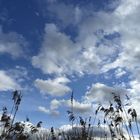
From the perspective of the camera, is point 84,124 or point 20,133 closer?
point 20,133

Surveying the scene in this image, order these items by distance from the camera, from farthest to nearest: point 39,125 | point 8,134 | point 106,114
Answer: point 39,125 → point 106,114 → point 8,134

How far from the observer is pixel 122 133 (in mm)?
9539

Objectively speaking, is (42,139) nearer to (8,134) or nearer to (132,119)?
(8,134)

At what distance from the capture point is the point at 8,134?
8438mm

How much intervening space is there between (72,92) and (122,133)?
76.8 inches

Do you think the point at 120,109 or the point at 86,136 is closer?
the point at 86,136

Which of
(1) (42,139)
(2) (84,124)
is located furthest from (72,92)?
(1) (42,139)

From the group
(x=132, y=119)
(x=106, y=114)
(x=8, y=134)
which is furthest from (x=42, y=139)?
(x=132, y=119)

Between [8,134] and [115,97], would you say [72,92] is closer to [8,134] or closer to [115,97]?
[115,97]

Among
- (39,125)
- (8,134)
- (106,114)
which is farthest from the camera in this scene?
(39,125)

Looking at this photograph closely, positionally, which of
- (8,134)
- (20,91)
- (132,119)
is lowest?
(8,134)

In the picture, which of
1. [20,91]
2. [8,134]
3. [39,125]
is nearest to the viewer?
[8,134]

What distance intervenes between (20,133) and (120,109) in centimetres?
296

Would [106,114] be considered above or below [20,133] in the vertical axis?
above
